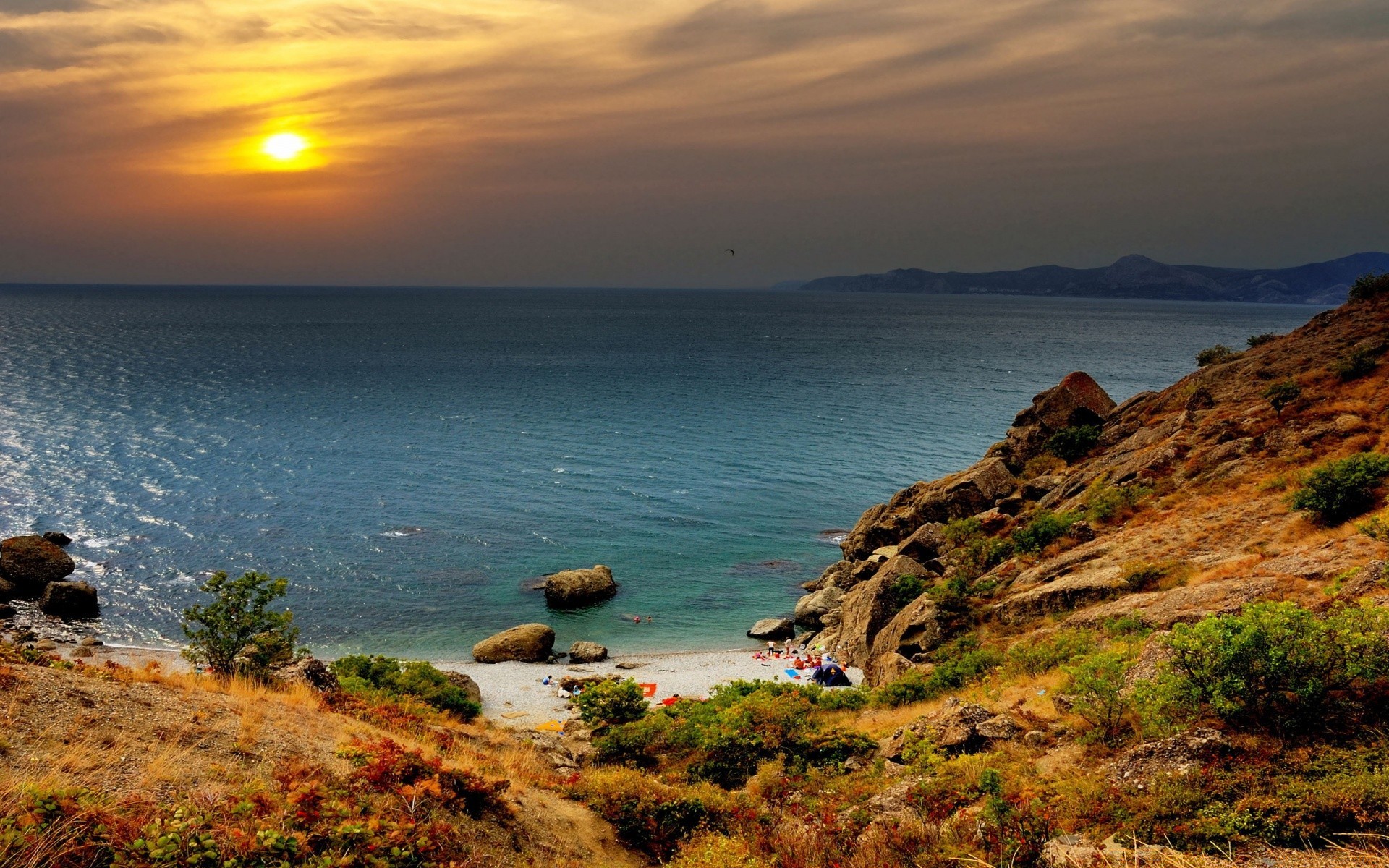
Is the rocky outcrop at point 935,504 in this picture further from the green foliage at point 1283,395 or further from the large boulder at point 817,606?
the green foliage at point 1283,395

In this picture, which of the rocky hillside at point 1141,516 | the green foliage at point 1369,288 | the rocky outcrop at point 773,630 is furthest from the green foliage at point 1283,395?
the rocky outcrop at point 773,630

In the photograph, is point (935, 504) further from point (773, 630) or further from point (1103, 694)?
point (1103, 694)

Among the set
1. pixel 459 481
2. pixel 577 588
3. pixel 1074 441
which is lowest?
pixel 577 588

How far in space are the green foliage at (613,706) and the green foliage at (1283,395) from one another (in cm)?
2906

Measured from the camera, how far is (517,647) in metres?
40.8

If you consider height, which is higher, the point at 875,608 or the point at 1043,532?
the point at 1043,532

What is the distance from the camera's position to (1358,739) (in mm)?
12078

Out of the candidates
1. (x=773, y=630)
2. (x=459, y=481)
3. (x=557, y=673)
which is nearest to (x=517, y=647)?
(x=557, y=673)

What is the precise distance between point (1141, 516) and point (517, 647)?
31124mm

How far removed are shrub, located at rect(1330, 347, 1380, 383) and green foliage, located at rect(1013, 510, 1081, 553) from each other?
13658 mm

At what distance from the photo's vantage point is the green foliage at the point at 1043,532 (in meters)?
30.2

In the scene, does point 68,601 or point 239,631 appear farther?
point 68,601

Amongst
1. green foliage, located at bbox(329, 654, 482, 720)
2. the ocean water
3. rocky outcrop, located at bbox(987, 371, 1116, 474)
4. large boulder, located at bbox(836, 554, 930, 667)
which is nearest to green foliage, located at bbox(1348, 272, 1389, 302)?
rocky outcrop, located at bbox(987, 371, 1116, 474)

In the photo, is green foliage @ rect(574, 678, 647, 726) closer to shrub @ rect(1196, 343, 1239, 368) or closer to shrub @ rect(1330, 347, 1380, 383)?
shrub @ rect(1330, 347, 1380, 383)
